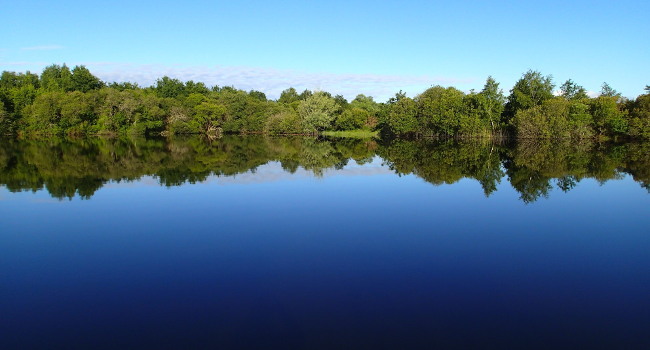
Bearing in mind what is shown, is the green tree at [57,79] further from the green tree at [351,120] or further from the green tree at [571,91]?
the green tree at [571,91]

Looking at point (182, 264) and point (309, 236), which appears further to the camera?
point (309, 236)

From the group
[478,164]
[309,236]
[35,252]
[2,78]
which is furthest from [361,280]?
[2,78]

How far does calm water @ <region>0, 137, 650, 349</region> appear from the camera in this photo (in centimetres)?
554

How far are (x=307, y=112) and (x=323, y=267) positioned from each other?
5825 cm

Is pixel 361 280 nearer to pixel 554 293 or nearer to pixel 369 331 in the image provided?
pixel 369 331

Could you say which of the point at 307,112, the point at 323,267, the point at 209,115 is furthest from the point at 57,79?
the point at 323,267

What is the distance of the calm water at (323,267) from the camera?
18.2ft

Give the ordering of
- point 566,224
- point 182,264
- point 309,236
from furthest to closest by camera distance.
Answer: point 566,224 → point 309,236 → point 182,264

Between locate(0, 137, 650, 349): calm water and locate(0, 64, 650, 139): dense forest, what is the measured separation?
3791 centimetres

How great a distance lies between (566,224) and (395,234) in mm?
5010

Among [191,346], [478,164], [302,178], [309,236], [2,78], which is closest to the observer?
[191,346]

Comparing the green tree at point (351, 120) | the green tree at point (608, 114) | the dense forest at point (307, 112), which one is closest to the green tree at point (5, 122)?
the dense forest at point (307, 112)

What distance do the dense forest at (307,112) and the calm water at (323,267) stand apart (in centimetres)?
3791

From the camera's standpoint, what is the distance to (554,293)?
6746mm
